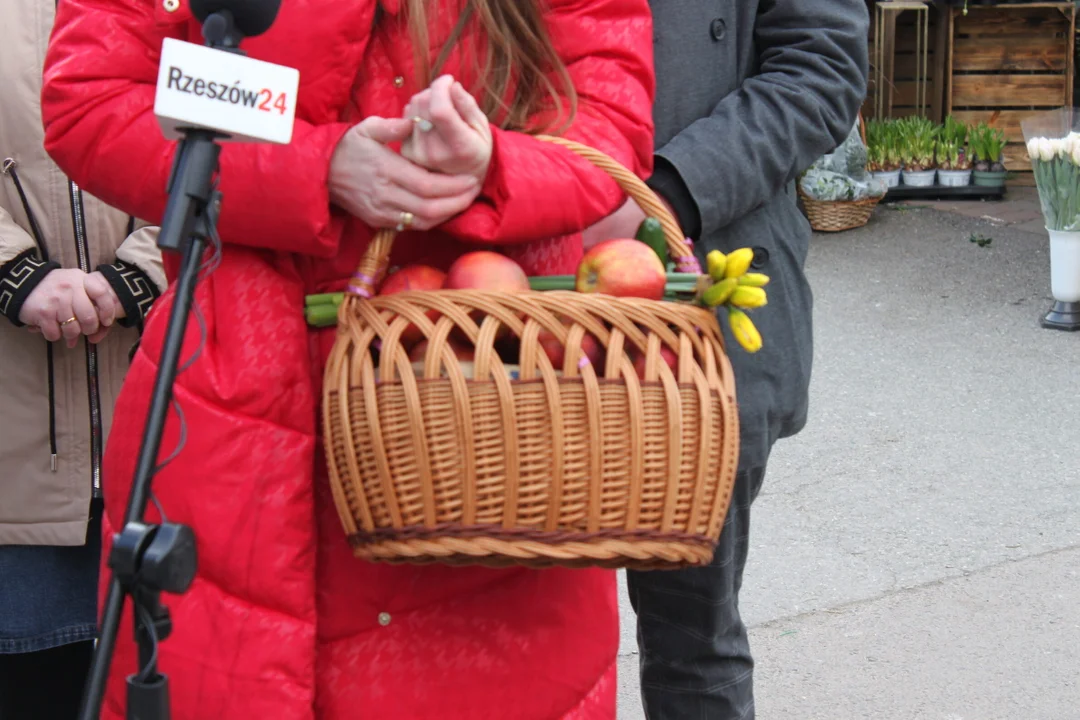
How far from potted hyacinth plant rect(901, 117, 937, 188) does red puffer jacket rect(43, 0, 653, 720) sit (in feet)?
23.8

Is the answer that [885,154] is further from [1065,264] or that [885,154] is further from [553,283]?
[553,283]

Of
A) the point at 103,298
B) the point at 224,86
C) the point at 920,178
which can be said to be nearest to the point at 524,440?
the point at 224,86

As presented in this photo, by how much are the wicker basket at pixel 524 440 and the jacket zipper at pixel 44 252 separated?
1.08 m

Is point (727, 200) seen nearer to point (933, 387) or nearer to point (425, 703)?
point (425, 703)

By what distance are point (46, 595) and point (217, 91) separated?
1.52 metres

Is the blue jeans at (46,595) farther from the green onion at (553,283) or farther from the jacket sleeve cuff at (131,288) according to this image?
the green onion at (553,283)

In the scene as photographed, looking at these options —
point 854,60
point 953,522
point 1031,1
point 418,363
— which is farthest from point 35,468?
point 1031,1

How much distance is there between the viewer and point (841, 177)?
778cm

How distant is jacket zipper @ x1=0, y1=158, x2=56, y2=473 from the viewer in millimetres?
2338

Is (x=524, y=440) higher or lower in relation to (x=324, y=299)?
lower

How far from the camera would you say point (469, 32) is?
164cm

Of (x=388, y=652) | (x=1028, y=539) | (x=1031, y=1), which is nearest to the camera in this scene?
(x=388, y=652)

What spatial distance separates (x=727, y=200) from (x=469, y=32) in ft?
1.72

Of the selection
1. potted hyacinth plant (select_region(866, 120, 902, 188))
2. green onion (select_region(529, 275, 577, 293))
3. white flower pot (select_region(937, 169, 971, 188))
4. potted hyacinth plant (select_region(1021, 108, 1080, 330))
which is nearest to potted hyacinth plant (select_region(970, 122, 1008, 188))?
white flower pot (select_region(937, 169, 971, 188))
